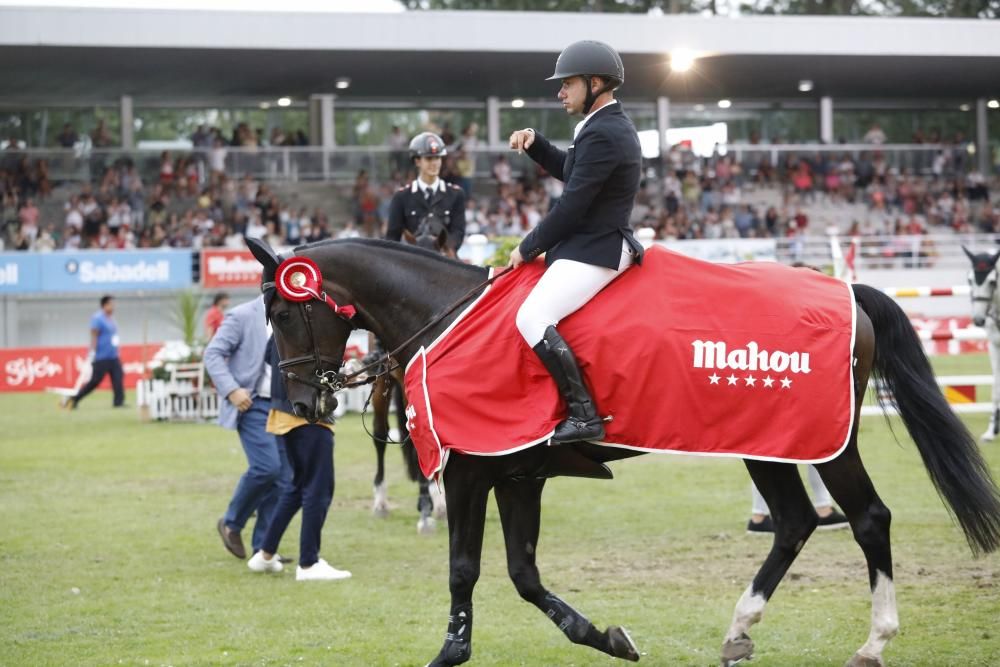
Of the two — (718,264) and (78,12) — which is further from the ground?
(78,12)

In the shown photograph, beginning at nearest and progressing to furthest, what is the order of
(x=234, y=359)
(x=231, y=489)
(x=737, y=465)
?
1. (x=234, y=359)
2. (x=231, y=489)
3. (x=737, y=465)

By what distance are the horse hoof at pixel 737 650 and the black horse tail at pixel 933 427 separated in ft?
4.23

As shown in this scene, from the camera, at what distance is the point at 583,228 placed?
6.08m

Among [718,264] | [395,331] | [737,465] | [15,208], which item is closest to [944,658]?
[718,264]

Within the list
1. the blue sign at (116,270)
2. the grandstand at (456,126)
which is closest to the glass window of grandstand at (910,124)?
the grandstand at (456,126)

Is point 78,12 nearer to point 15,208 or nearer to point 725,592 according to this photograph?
point 15,208

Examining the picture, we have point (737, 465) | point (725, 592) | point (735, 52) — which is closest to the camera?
point (725, 592)

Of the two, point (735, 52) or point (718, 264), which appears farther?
point (735, 52)

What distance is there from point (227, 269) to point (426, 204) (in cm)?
1915

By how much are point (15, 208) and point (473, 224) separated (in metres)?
11.1

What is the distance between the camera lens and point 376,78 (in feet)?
121

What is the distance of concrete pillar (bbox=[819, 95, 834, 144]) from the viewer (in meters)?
42.3

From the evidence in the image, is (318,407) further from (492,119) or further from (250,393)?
(492,119)

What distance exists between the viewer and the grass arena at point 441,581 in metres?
6.66
